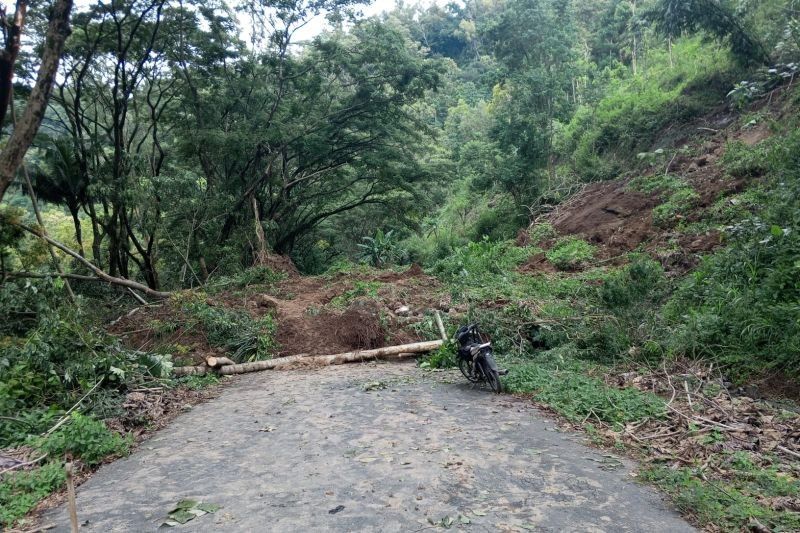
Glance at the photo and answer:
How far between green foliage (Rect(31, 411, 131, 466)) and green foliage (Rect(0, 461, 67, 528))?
281mm

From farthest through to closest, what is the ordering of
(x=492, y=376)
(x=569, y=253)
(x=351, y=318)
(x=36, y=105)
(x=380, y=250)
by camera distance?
(x=380, y=250) → (x=569, y=253) → (x=351, y=318) → (x=36, y=105) → (x=492, y=376)

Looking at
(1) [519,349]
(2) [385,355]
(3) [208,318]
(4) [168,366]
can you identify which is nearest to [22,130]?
(4) [168,366]

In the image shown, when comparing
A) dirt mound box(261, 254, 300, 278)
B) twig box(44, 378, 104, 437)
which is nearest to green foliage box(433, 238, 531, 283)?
dirt mound box(261, 254, 300, 278)

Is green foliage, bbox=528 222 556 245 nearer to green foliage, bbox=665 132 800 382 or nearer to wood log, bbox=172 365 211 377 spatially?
green foliage, bbox=665 132 800 382

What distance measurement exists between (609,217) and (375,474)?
13.5 m

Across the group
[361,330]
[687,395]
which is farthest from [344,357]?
[687,395]

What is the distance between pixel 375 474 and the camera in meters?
4.19

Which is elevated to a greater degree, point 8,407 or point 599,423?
point 599,423

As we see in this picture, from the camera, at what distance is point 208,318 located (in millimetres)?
10062

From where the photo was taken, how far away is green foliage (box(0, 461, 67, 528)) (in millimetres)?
3747

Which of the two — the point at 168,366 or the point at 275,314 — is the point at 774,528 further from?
the point at 275,314

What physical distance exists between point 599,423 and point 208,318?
7.45m

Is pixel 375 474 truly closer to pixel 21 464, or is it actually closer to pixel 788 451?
pixel 21 464

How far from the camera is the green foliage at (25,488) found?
12.3 ft
